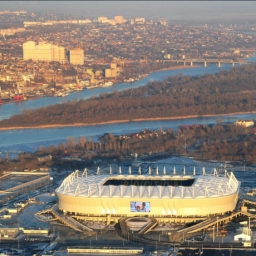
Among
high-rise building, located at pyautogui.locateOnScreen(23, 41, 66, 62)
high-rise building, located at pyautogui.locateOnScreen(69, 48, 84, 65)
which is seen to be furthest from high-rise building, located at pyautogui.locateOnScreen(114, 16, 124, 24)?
high-rise building, located at pyautogui.locateOnScreen(69, 48, 84, 65)

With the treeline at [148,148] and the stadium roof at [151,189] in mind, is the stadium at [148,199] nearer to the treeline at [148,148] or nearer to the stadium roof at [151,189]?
the stadium roof at [151,189]

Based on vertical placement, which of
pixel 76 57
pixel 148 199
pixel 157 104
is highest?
pixel 148 199

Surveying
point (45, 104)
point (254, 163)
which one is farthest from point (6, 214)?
point (45, 104)

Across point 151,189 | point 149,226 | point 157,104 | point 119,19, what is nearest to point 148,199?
point 151,189

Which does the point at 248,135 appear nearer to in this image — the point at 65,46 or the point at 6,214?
the point at 6,214

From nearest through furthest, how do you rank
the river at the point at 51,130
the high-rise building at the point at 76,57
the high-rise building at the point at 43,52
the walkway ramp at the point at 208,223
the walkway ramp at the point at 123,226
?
the walkway ramp at the point at 123,226 < the walkway ramp at the point at 208,223 < the river at the point at 51,130 < the high-rise building at the point at 76,57 < the high-rise building at the point at 43,52

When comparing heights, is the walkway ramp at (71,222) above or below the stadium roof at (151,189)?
below

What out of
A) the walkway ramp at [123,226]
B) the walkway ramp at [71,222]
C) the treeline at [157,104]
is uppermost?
the walkway ramp at [123,226]

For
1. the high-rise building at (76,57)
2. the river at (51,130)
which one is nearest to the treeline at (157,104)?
the river at (51,130)

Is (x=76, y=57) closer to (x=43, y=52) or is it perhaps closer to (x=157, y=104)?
(x=43, y=52)
